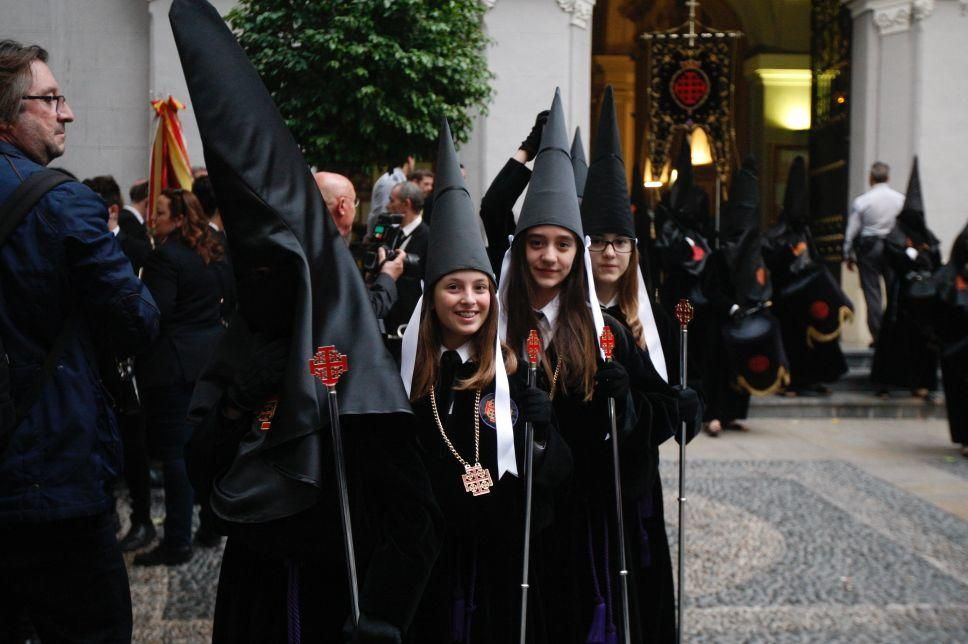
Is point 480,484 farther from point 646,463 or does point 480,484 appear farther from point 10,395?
point 10,395

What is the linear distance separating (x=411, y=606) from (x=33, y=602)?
114 centimetres

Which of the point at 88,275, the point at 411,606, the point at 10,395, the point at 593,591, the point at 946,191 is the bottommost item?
the point at 593,591

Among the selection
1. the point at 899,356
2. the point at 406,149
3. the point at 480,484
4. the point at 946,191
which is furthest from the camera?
the point at 946,191

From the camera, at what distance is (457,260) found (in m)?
3.14

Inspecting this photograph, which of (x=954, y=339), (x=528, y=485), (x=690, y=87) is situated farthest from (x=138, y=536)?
(x=690, y=87)

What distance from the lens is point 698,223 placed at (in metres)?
10.1

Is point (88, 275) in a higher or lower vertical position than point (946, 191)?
lower

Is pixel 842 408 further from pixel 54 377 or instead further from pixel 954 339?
pixel 54 377

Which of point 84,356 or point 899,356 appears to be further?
point 899,356

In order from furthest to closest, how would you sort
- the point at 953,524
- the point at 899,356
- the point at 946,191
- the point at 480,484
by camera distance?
the point at 946,191, the point at 899,356, the point at 953,524, the point at 480,484

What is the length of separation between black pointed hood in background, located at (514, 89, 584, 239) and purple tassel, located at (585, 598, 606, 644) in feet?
4.07

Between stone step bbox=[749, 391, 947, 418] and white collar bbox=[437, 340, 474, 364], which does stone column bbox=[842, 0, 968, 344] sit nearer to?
stone step bbox=[749, 391, 947, 418]

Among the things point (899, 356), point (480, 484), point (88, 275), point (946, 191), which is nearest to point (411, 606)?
point (480, 484)

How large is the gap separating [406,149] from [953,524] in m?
5.57
